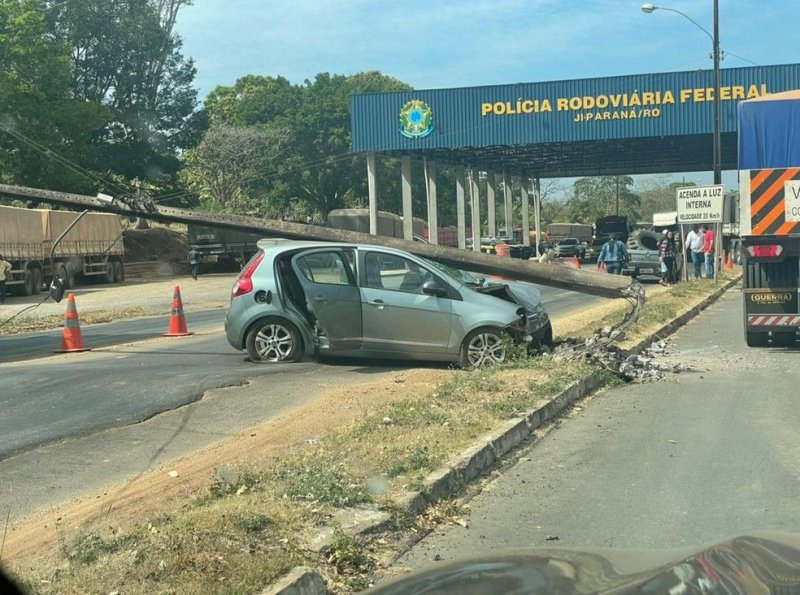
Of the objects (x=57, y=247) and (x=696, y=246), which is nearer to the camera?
(x=696, y=246)

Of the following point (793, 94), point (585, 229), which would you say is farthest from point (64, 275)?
point (585, 229)

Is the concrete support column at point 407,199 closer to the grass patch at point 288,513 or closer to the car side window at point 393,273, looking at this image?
the car side window at point 393,273

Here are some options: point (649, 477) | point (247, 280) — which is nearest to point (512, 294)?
point (247, 280)

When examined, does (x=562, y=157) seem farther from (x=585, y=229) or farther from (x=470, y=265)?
(x=470, y=265)

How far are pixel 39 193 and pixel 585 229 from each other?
66.5m

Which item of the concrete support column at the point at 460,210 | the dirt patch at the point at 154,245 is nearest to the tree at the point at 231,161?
the dirt patch at the point at 154,245

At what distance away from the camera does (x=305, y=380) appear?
10.9 meters

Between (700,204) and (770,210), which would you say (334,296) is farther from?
(700,204)

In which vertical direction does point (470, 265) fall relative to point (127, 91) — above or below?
below

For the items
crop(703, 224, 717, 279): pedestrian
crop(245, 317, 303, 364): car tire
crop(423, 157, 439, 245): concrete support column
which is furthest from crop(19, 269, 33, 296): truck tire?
crop(245, 317, 303, 364): car tire

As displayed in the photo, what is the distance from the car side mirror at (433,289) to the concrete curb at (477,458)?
2.09 meters

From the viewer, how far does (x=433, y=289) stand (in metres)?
11.5

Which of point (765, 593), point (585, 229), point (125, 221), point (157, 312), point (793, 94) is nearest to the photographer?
point (765, 593)

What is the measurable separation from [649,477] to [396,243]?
23.6ft
